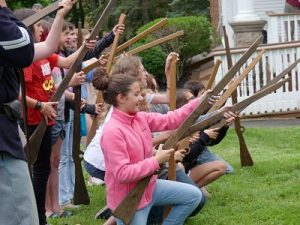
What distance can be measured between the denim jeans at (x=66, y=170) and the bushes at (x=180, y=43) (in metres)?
11.1

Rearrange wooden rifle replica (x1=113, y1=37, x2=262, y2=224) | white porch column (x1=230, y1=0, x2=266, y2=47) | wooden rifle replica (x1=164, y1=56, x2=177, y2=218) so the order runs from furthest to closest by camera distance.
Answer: white porch column (x1=230, y1=0, x2=266, y2=47) → wooden rifle replica (x1=164, y1=56, x2=177, y2=218) → wooden rifle replica (x1=113, y1=37, x2=262, y2=224)

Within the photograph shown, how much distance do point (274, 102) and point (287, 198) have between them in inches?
283

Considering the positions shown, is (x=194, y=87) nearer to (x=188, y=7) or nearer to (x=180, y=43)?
(x=180, y=43)

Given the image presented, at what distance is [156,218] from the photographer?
18.3 feet

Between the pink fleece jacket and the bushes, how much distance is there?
43.3 feet

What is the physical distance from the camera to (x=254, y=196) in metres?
6.37

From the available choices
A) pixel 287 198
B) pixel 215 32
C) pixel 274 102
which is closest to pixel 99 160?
pixel 287 198

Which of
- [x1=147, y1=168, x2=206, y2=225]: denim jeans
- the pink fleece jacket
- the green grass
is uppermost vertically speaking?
the pink fleece jacket

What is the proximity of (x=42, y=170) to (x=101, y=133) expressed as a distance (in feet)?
1.98

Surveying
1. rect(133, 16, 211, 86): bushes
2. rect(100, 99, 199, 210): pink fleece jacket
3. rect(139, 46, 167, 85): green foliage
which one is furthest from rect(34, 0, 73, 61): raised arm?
rect(139, 46, 167, 85): green foliage

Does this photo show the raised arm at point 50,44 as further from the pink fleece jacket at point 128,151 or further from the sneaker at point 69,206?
the sneaker at point 69,206

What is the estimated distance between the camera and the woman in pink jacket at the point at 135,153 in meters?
4.30

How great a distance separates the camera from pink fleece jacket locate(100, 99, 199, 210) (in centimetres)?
428

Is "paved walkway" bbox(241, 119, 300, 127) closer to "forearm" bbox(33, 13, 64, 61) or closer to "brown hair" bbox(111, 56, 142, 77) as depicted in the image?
"brown hair" bbox(111, 56, 142, 77)
